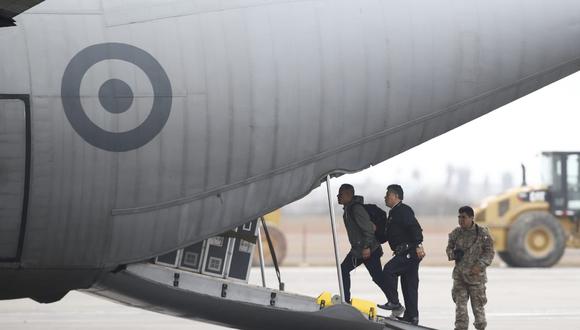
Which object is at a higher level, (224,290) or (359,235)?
(359,235)

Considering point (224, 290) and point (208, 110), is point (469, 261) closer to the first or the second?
point (224, 290)

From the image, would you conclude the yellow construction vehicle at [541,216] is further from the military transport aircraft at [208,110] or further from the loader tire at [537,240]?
the military transport aircraft at [208,110]

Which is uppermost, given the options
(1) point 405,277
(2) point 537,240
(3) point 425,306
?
(1) point 405,277

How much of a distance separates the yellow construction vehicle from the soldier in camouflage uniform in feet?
59.3

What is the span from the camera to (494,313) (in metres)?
21.0

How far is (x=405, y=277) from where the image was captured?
1335 cm

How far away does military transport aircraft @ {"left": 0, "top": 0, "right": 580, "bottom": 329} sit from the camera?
11219mm

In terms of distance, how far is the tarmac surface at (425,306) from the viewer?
1883 cm

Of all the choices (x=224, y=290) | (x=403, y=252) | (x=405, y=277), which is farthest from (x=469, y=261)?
(x=224, y=290)

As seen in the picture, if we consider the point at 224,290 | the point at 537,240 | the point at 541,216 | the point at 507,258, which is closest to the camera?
the point at 224,290

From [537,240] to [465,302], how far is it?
18418 millimetres

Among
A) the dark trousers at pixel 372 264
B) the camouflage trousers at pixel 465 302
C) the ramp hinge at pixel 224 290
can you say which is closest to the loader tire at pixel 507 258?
the camouflage trousers at pixel 465 302

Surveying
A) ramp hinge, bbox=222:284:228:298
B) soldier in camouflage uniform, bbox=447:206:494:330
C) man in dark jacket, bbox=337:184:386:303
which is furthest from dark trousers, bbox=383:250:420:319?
ramp hinge, bbox=222:284:228:298

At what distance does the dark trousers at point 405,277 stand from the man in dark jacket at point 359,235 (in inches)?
4.3
